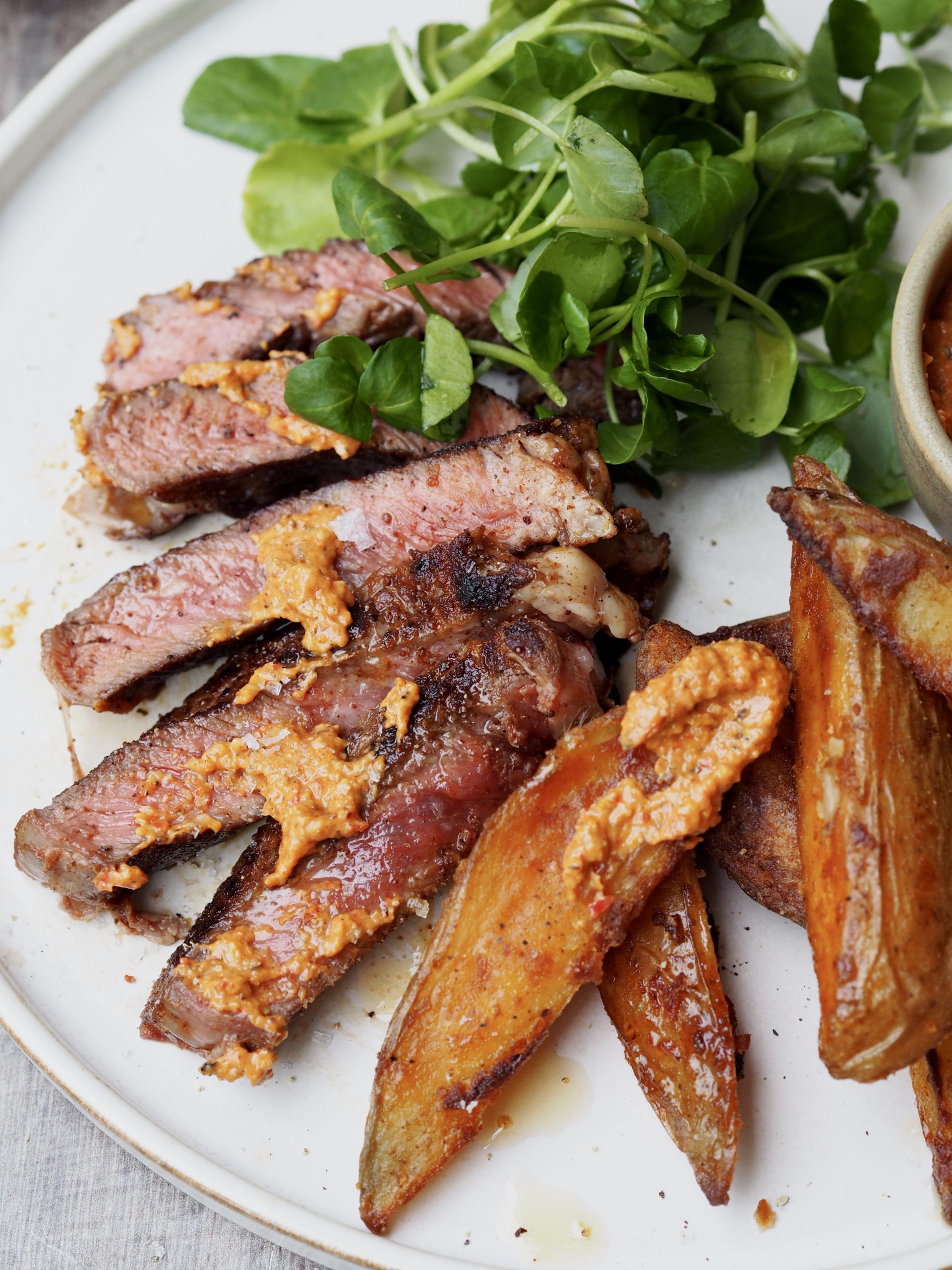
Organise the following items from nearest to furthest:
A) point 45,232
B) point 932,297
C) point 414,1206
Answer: point 414,1206, point 932,297, point 45,232

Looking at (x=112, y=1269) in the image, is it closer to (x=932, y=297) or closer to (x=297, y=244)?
(x=297, y=244)

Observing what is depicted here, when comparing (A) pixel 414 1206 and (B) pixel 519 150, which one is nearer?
(A) pixel 414 1206

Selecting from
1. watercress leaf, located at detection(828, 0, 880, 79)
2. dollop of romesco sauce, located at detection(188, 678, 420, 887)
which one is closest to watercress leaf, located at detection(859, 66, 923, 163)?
watercress leaf, located at detection(828, 0, 880, 79)

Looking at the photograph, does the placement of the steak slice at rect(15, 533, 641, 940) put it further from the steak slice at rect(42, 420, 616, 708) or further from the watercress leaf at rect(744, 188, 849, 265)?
the watercress leaf at rect(744, 188, 849, 265)

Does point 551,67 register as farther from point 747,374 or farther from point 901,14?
point 901,14

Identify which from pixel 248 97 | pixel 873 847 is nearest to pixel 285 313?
pixel 248 97

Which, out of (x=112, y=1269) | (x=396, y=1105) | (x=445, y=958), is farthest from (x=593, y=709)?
(x=112, y=1269)
